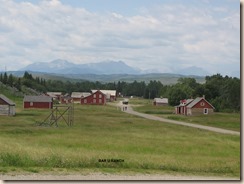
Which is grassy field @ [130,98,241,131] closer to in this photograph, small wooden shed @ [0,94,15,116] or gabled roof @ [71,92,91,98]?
gabled roof @ [71,92,91,98]

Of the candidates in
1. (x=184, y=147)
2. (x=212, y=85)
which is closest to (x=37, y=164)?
(x=184, y=147)

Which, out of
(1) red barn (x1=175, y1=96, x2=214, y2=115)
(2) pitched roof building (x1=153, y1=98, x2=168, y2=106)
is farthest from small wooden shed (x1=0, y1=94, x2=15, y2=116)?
(1) red barn (x1=175, y1=96, x2=214, y2=115)

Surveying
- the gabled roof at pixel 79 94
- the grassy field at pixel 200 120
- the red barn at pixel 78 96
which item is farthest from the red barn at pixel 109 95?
the red barn at pixel 78 96

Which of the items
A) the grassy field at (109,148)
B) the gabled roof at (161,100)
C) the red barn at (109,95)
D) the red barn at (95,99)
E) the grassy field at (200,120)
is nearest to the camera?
the grassy field at (109,148)

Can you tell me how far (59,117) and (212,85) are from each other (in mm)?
19012

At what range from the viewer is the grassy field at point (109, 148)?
1003cm

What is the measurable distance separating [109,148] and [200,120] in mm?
20114

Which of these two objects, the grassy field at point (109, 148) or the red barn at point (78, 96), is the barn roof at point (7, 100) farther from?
the red barn at point (78, 96)

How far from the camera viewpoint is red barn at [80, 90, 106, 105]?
27.3 metres

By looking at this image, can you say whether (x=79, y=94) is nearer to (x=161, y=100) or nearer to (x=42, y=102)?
(x=42, y=102)

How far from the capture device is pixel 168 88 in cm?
4175

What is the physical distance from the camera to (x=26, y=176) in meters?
8.50

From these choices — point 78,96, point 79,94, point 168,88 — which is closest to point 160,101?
point 168,88

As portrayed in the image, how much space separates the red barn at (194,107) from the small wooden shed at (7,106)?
14570 millimetres
